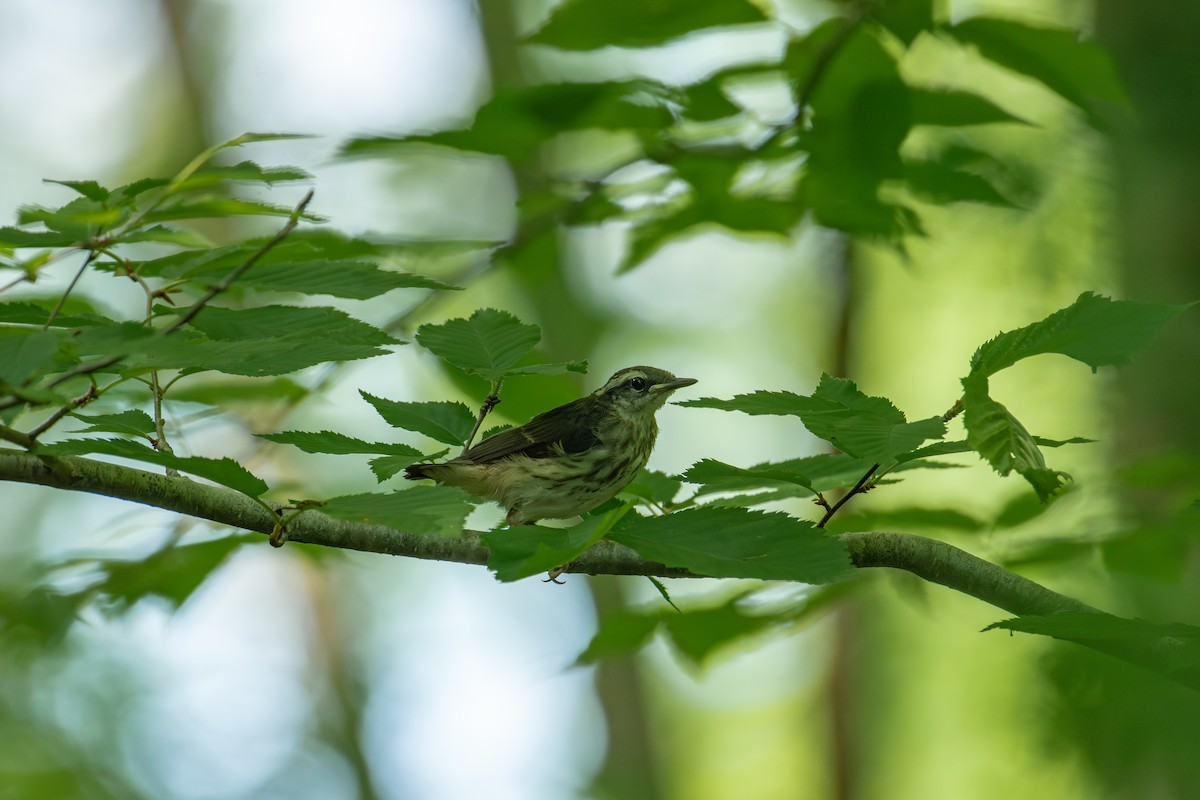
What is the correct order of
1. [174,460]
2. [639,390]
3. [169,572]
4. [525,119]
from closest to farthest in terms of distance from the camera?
[174,460] → [525,119] → [169,572] → [639,390]

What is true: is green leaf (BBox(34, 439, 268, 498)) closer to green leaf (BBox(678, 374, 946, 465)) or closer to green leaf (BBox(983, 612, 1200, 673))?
green leaf (BBox(678, 374, 946, 465))

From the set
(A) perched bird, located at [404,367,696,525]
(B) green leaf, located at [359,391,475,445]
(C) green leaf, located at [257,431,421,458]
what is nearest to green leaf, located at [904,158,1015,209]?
(B) green leaf, located at [359,391,475,445]

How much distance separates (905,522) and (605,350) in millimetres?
6932

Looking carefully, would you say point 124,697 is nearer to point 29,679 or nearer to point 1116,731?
point 29,679

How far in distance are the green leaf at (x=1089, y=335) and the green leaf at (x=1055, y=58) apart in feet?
3.19

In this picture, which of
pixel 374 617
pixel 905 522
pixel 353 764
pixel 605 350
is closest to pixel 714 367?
pixel 605 350

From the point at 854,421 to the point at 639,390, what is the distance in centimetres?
266

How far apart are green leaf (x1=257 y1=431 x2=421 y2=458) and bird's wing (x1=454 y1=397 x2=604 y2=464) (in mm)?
1790

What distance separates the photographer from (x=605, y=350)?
9859 millimetres

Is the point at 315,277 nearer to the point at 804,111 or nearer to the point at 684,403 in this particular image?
the point at 684,403

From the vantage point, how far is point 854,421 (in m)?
1.87

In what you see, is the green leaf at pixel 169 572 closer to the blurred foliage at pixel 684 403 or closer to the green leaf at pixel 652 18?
the blurred foliage at pixel 684 403

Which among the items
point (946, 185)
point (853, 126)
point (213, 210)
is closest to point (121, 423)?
point (213, 210)

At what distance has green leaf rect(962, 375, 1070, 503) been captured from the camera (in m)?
1.73
